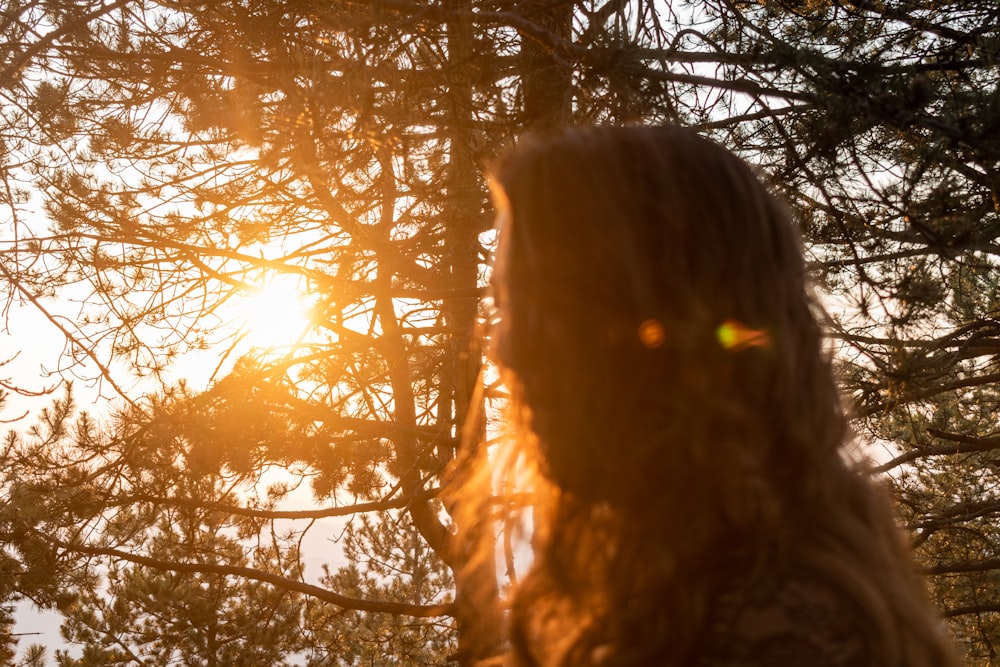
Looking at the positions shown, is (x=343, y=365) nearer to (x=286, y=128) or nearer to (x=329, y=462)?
(x=329, y=462)

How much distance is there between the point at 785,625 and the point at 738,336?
40 centimetres

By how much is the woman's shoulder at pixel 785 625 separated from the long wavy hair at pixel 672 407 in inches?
0.6

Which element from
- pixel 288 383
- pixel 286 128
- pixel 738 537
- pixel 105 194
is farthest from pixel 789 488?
pixel 105 194

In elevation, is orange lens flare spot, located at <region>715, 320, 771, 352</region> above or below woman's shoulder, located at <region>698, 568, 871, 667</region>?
above

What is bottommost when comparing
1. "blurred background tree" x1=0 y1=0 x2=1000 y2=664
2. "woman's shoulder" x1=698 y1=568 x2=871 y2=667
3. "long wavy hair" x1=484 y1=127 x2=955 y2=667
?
"woman's shoulder" x1=698 y1=568 x2=871 y2=667

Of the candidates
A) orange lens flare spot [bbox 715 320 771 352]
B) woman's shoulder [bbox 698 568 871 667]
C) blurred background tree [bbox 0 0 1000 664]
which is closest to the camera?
woman's shoulder [bbox 698 568 871 667]

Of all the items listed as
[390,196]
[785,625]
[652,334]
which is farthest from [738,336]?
[390,196]

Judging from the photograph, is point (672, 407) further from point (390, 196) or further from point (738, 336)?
point (390, 196)

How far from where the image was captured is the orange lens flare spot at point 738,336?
1079 millimetres

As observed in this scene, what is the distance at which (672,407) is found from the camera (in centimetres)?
109

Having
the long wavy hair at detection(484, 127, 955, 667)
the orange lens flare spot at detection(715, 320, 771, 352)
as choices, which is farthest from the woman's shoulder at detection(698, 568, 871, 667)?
the orange lens flare spot at detection(715, 320, 771, 352)

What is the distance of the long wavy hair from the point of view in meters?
1.01

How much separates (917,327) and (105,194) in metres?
4.88

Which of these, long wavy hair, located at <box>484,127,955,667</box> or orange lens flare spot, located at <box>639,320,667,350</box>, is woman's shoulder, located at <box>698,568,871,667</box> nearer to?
long wavy hair, located at <box>484,127,955,667</box>
